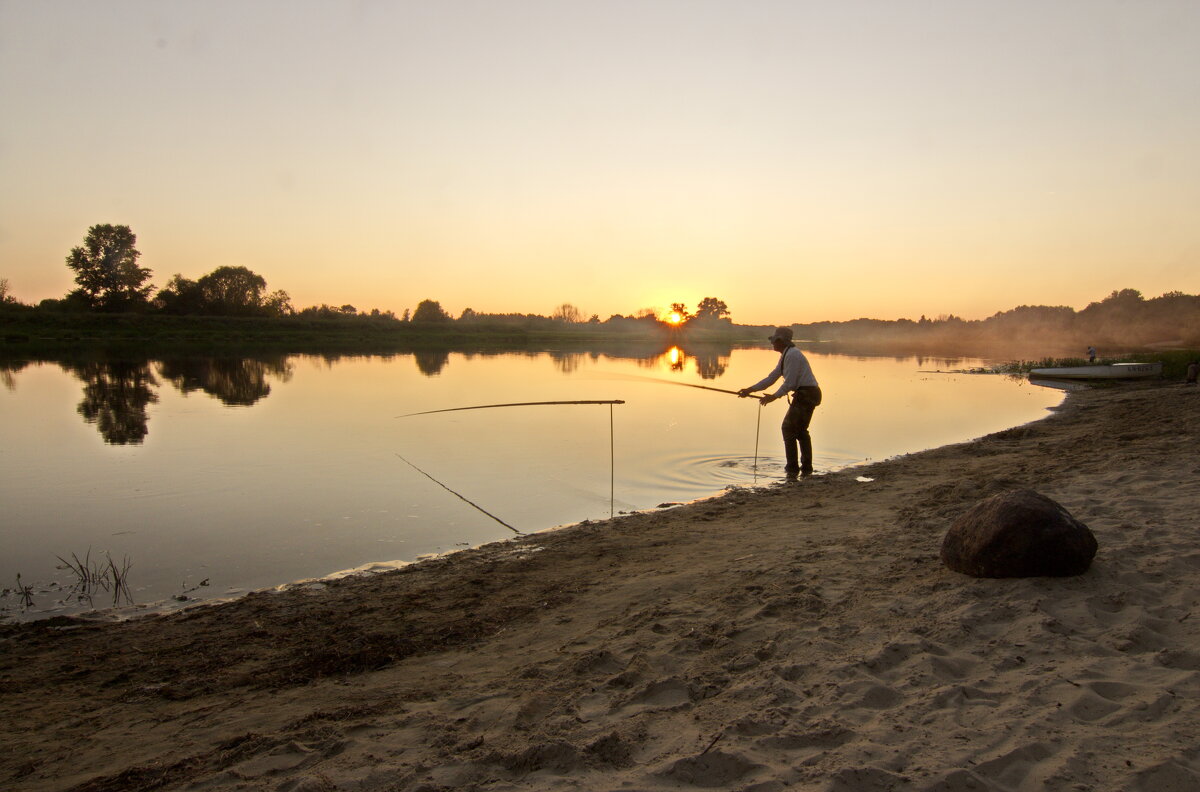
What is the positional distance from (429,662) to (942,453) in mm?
10344

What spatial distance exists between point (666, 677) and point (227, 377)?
3055 centimetres

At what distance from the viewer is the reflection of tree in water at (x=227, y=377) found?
73.5ft

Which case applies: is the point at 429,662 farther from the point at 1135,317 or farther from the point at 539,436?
the point at 1135,317

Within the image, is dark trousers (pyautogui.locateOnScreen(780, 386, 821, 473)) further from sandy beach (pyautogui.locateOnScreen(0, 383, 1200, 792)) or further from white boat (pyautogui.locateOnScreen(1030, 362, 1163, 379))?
white boat (pyautogui.locateOnScreen(1030, 362, 1163, 379))

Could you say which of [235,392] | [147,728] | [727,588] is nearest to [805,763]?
[727,588]

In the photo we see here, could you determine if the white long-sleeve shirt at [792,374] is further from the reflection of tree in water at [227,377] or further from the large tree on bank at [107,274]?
the large tree on bank at [107,274]

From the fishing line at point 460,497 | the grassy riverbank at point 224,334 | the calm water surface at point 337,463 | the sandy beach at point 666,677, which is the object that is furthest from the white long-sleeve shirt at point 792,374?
the grassy riverbank at point 224,334

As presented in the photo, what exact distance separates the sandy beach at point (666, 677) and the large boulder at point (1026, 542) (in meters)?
0.11

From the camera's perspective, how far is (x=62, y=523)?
26.4 feet

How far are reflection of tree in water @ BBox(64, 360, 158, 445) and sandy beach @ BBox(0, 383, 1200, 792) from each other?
1092 centimetres

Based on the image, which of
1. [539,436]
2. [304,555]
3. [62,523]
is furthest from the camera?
[539,436]

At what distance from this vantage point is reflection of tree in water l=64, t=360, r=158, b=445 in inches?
577

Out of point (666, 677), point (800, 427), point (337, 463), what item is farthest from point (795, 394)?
point (337, 463)

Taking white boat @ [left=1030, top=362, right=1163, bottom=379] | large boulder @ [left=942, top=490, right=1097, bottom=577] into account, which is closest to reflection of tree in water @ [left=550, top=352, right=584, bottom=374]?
white boat @ [left=1030, top=362, right=1163, bottom=379]
